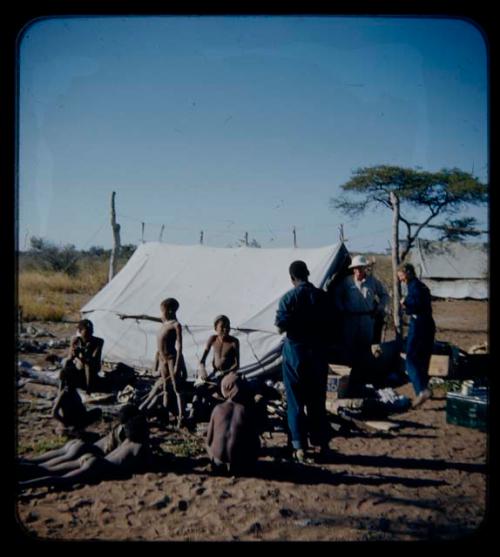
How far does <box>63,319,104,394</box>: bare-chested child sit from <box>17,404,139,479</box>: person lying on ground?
266 centimetres

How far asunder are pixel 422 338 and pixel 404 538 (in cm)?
391

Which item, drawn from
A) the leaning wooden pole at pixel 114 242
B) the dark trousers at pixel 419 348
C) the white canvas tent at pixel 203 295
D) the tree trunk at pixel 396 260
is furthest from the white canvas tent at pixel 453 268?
the dark trousers at pixel 419 348

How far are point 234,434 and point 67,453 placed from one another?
4.72ft

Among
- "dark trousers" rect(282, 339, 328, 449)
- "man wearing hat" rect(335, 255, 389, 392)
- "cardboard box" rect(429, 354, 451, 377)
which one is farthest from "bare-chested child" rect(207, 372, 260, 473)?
"cardboard box" rect(429, 354, 451, 377)

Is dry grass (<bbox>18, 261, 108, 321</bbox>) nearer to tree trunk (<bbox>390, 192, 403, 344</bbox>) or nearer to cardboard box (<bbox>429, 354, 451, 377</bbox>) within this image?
tree trunk (<bbox>390, 192, 403, 344</bbox>)

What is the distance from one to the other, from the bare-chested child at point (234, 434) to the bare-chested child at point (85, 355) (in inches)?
127

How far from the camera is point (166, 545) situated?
11.3ft

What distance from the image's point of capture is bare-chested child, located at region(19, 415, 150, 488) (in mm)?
4223

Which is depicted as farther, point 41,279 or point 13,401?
point 41,279

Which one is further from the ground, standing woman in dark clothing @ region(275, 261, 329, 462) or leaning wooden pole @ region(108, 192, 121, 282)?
leaning wooden pole @ region(108, 192, 121, 282)

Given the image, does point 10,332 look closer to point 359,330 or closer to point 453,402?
point 453,402

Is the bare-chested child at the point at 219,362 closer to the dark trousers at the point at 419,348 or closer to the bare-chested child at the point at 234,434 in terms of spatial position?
the bare-chested child at the point at 234,434

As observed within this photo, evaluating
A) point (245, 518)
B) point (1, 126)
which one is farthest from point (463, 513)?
point (1, 126)

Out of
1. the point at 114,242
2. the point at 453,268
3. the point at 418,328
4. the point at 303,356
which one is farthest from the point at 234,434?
the point at 453,268
